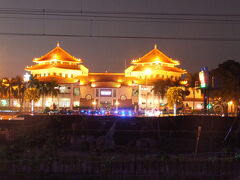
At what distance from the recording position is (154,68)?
266ft

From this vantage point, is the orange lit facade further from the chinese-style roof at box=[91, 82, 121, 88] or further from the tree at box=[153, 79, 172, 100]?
the tree at box=[153, 79, 172, 100]

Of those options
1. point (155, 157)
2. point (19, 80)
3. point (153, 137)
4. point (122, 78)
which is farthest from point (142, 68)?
point (155, 157)

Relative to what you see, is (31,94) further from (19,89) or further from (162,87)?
(162,87)

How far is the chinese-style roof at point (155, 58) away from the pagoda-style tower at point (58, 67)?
13805mm

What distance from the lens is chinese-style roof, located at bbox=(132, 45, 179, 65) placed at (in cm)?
8325

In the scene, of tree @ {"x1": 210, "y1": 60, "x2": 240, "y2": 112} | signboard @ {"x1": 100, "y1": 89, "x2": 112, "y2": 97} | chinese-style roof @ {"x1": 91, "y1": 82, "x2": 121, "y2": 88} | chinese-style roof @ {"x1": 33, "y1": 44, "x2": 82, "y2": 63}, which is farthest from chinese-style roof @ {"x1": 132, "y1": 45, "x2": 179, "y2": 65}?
tree @ {"x1": 210, "y1": 60, "x2": 240, "y2": 112}

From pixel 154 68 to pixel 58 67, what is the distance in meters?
22.0

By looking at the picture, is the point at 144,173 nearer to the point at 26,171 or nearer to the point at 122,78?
the point at 26,171

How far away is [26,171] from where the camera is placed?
12133 mm

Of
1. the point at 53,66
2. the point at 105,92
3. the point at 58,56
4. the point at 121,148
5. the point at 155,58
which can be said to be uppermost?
the point at 58,56

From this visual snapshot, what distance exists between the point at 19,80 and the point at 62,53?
18.5 metres

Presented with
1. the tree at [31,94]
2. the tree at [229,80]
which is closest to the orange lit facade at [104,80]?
the tree at [31,94]

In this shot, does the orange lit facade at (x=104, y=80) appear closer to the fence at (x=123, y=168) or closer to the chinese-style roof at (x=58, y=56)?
the chinese-style roof at (x=58, y=56)

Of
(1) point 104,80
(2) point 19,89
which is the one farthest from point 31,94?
(1) point 104,80
